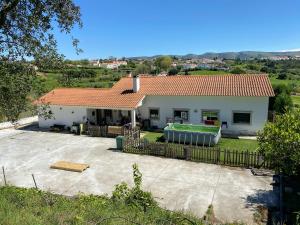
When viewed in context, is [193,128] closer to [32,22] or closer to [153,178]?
[153,178]

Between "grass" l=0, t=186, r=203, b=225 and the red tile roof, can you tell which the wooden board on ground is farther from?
the red tile roof

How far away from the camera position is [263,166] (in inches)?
649

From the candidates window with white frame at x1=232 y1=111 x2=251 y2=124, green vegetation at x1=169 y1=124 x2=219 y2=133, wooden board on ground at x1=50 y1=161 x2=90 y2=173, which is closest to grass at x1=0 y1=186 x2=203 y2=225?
wooden board on ground at x1=50 y1=161 x2=90 y2=173

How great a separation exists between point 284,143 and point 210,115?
14048mm

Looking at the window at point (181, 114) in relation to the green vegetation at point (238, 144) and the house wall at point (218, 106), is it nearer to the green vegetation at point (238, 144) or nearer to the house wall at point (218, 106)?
the house wall at point (218, 106)

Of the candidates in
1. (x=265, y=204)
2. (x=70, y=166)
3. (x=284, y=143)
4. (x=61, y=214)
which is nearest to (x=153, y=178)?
(x=70, y=166)

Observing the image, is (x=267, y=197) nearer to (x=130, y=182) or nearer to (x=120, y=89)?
(x=130, y=182)

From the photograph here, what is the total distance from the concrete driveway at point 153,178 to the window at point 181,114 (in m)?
7.09

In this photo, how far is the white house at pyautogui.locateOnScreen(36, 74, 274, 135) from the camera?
2369cm

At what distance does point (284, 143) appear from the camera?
35.5 feet

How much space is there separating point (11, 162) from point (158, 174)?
33.1ft

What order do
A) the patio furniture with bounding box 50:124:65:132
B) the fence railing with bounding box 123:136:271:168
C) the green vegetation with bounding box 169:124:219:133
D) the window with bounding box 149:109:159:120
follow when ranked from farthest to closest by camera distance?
the patio furniture with bounding box 50:124:65:132
the window with bounding box 149:109:159:120
the green vegetation with bounding box 169:124:219:133
the fence railing with bounding box 123:136:271:168

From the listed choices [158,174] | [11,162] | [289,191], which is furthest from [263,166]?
[11,162]

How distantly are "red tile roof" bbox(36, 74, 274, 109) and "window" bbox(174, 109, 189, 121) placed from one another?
5.39 feet
